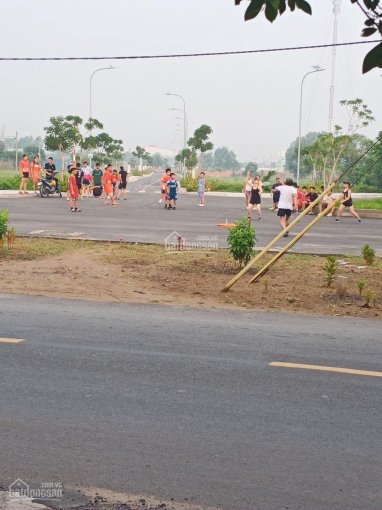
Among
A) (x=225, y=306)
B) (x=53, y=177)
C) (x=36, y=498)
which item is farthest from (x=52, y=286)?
(x=53, y=177)

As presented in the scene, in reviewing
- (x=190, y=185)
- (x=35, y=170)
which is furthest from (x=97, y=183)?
(x=190, y=185)

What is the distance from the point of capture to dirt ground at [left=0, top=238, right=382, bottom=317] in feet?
37.2

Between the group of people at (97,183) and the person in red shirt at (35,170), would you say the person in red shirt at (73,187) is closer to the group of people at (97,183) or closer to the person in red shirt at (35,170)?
the group of people at (97,183)

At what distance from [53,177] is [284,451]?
33.4 meters

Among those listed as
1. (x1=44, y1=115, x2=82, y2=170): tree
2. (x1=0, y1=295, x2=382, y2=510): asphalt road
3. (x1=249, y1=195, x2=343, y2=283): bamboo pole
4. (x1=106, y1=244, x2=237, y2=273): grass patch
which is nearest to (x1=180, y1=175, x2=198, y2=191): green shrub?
(x1=44, y1=115, x2=82, y2=170): tree

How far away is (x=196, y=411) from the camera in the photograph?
5.97 metres

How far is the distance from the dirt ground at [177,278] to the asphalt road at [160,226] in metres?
2.69

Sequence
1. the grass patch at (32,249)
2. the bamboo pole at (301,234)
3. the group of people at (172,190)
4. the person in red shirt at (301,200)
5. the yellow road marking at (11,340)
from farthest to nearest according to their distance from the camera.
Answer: the person in red shirt at (301,200)
the group of people at (172,190)
the grass patch at (32,249)
the bamboo pole at (301,234)
the yellow road marking at (11,340)

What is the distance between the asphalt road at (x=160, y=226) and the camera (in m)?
20.0

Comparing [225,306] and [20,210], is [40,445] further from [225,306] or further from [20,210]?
[20,210]

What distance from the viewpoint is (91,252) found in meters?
16.5

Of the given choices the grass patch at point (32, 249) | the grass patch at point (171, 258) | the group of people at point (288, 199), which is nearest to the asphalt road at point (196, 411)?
the group of people at point (288, 199)

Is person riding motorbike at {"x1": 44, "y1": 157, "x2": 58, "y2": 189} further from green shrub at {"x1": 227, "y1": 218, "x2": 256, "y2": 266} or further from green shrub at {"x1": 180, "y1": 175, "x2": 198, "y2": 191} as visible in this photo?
green shrub at {"x1": 227, "y1": 218, "x2": 256, "y2": 266}

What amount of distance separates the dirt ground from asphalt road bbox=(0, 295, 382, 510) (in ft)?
6.27
